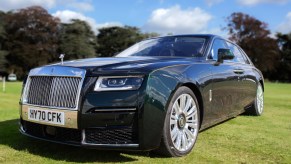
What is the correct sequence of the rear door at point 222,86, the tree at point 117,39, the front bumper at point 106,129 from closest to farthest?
the front bumper at point 106,129 < the rear door at point 222,86 < the tree at point 117,39

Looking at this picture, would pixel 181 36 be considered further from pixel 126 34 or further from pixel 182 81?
pixel 126 34

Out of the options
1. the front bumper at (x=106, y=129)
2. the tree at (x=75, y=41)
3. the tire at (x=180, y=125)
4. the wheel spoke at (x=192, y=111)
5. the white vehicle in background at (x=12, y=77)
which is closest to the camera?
the front bumper at (x=106, y=129)

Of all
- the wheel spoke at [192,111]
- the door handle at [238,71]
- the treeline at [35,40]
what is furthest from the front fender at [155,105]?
the treeline at [35,40]

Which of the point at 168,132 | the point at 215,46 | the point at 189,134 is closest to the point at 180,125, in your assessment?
the point at 189,134

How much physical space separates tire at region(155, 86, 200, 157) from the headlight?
0.48 meters

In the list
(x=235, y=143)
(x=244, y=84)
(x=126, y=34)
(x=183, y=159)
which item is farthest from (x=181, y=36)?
(x=126, y=34)

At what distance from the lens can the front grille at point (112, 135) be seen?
145 inches

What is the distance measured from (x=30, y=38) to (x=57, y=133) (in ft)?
200

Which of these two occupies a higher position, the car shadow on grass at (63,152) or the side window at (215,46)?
the side window at (215,46)

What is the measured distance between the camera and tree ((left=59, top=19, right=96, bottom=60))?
63.5m

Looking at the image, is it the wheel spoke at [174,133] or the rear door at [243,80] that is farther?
the rear door at [243,80]

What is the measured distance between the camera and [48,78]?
410 centimetres

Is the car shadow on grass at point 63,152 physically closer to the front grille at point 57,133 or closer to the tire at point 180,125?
the front grille at point 57,133

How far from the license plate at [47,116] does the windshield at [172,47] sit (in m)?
2.00
